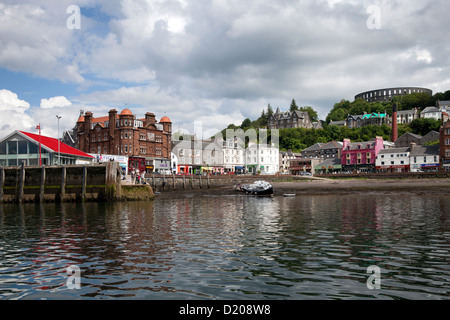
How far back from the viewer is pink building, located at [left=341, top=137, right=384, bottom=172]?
113m

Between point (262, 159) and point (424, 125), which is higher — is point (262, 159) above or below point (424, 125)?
below

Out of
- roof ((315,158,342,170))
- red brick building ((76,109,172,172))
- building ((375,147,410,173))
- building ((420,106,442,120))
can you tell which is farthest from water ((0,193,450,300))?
building ((420,106,442,120))

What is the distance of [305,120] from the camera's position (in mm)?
195375

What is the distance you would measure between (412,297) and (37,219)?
26.9 metres

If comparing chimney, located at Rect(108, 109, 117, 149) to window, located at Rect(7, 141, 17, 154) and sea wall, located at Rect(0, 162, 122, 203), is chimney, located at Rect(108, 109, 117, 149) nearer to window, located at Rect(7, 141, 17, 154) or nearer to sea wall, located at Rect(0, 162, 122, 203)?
window, located at Rect(7, 141, 17, 154)

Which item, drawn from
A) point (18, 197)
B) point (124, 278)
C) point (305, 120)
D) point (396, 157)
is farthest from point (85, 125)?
point (305, 120)

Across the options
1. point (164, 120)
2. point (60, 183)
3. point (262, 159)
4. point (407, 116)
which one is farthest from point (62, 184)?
point (407, 116)

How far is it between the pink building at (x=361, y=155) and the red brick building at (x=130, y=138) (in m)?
59.3

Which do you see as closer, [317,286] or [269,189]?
[317,286]

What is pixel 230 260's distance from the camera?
13.2 meters

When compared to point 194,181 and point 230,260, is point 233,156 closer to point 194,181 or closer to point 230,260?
point 194,181

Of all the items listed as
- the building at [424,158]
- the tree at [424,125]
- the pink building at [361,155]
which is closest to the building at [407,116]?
the tree at [424,125]

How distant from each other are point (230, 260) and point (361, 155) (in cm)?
11198
